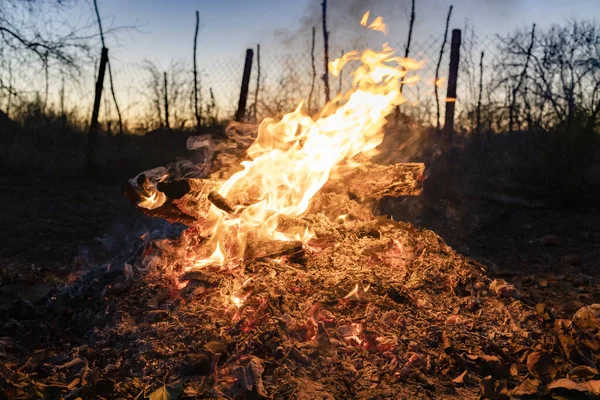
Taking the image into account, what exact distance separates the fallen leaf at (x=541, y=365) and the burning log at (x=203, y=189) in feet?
6.25

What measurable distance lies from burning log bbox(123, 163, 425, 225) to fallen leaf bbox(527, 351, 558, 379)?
6.25 ft

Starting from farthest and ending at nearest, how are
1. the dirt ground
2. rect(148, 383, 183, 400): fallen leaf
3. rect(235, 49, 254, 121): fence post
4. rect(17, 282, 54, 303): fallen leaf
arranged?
1. rect(235, 49, 254, 121): fence post
2. the dirt ground
3. rect(17, 282, 54, 303): fallen leaf
4. rect(148, 383, 183, 400): fallen leaf

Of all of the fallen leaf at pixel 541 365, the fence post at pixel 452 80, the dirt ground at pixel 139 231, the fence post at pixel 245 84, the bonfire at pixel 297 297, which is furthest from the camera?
the fence post at pixel 245 84

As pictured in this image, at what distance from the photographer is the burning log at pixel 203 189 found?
3754 mm

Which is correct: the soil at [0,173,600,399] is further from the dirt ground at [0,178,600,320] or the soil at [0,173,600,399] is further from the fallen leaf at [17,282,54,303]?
the dirt ground at [0,178,600,320]

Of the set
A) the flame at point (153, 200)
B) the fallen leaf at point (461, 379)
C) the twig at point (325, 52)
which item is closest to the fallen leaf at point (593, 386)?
the fallen leaf at point (461, 379)

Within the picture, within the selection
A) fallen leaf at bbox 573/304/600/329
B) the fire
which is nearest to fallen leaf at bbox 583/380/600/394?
fallen leaf at bbox 573/304/600/329

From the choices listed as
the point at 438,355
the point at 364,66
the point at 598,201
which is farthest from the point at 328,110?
the point at 598,201

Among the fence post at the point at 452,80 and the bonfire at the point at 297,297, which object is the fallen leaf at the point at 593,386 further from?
the fence post at the point at 452,80

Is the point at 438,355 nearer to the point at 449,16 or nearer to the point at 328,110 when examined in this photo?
the point at 328,110

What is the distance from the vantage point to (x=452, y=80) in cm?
868

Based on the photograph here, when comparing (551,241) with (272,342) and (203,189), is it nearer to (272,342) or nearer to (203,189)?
(203,189)

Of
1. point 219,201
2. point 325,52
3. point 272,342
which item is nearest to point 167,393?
point 272,342

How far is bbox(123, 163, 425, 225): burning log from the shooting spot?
148 inches
